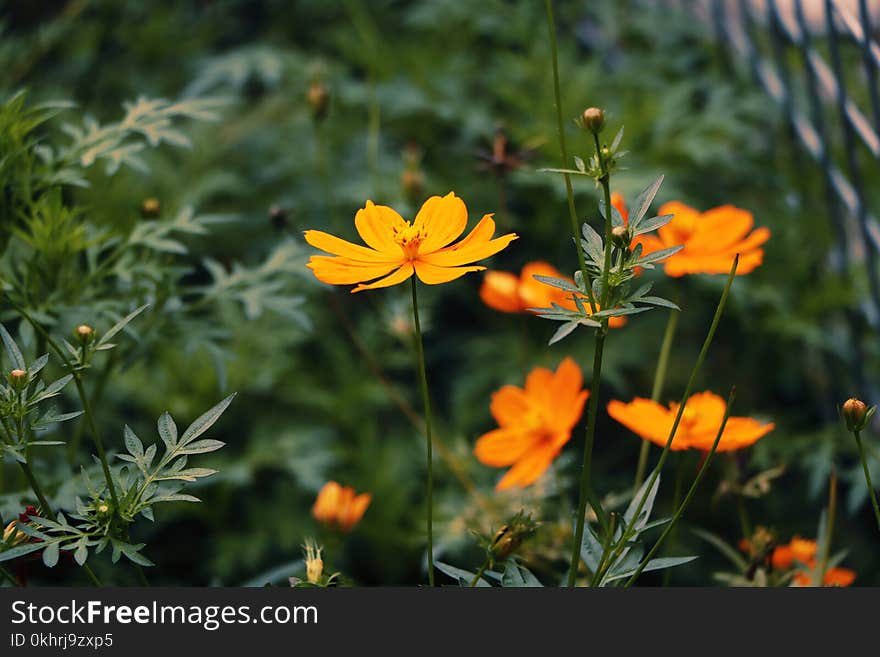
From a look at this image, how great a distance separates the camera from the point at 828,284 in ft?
5.30

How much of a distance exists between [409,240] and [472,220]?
990mm

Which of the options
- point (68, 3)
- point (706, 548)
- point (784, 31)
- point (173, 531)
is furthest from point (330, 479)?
point (68, 3)

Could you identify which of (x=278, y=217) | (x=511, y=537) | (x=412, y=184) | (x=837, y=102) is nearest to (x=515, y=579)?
(x=511, y=537)

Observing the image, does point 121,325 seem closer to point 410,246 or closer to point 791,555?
point 410,246

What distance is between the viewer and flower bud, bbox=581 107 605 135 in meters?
0.65

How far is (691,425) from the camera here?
2.76ft

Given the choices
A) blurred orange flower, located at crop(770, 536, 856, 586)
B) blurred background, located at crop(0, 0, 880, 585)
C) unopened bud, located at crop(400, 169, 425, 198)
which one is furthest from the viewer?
blurred background, located at crop(0, 0, 880, 585)

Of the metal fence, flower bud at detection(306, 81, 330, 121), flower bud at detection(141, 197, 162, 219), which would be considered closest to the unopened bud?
flower bud at detection(306, 81, 330, 121)

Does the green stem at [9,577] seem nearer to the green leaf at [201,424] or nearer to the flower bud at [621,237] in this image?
the green leaf at [201,424]

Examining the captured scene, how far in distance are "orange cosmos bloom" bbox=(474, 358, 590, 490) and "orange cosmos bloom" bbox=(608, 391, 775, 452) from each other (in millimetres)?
107

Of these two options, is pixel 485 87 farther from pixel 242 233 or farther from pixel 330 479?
pixel 330 479

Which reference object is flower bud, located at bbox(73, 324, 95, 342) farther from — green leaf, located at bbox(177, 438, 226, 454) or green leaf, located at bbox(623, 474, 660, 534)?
green leaf, located at bbox(623, 474, 660, 534)

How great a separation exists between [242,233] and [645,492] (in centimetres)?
132

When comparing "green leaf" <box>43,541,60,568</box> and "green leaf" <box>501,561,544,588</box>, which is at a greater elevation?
"green leaf" <box>43,541,60,568</box>
